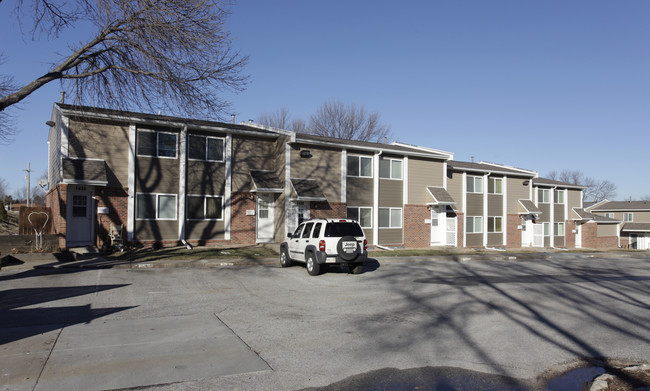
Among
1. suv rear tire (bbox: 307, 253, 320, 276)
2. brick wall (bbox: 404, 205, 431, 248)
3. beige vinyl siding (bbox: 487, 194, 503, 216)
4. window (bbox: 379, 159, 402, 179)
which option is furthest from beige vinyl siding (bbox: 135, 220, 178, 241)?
beige vinyl siding (bbox: 487, 194, 503, 216)

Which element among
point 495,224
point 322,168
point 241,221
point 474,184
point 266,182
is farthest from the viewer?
point 495,224

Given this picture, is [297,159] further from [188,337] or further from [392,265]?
[188,337]

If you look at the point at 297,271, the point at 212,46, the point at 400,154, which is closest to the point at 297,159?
the point at 400,154

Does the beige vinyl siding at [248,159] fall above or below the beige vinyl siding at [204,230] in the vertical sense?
above

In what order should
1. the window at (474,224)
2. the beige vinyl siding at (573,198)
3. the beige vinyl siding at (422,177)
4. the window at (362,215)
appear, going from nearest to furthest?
1. the window at (362,215)
2. the beige vinyl siding at (422,177)
3. the window at (474,224)
4. the beige vinyl siding at (573,198)

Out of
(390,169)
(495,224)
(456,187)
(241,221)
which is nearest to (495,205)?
(495,224)

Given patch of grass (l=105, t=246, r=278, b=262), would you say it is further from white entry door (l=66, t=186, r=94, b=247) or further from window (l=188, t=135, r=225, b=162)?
window (l=188, t=135, r=225, b=162)

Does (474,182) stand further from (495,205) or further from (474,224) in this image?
(474,224)

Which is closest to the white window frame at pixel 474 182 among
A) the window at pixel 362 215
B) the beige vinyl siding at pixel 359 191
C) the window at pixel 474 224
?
the window at pixel 474 224

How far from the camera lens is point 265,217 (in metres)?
23.9

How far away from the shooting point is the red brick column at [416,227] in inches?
1080

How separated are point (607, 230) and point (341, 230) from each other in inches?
1538

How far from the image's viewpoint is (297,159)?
933 inches

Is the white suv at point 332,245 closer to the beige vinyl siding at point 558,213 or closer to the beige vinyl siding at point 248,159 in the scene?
the beige vinyl siding at point 248,159
